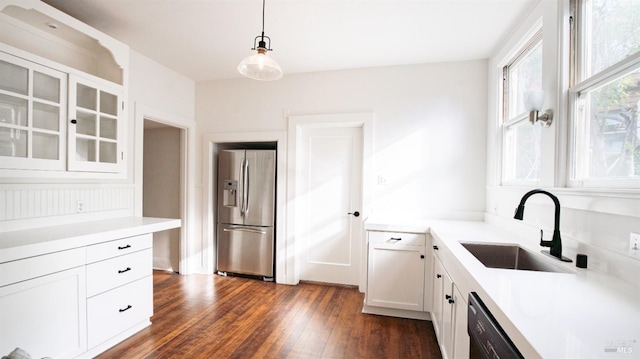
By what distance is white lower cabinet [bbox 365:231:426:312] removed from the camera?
2467 mm

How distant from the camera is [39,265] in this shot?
1557mm

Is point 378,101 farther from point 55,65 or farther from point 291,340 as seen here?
point 55,65

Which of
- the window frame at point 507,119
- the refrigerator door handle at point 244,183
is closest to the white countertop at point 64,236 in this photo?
the refrigerator door handle at point 244,183

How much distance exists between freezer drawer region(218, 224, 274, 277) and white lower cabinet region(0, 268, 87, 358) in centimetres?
185

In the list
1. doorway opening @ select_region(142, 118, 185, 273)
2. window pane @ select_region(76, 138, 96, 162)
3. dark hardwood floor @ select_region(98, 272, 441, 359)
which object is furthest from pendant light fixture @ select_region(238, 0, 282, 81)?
doorway opening @ select_region(142, 118, 185, 273)

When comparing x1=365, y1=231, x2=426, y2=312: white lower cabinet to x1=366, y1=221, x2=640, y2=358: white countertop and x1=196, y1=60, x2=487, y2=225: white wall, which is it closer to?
x1=196, y1=60, x2=487, y2=225: white wall

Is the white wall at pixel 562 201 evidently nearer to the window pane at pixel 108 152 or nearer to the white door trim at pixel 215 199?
the white door trim at pixel 215 199

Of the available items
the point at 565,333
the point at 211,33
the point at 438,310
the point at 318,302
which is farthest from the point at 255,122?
the point at 565,333

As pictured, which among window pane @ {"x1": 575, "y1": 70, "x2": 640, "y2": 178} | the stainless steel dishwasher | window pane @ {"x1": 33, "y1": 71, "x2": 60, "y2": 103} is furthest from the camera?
window pane @ {"x1": 33, "y1": 71, "x2": 60, "y2": 103}

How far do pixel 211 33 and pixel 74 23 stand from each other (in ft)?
3.22

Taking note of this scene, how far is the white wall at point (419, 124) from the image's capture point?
2.93 meters

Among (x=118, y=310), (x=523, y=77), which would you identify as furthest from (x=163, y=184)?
(x=523, y=77)

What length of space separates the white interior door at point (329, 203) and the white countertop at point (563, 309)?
1963 millimetres

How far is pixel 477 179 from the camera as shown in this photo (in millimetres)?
2914
